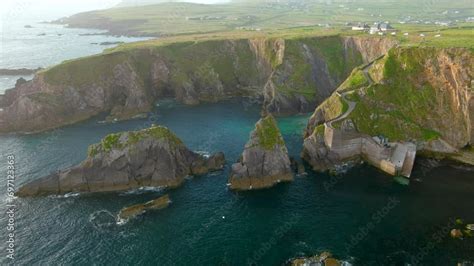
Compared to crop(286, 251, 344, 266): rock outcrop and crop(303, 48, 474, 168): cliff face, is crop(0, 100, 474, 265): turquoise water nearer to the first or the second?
crop(286, 251, 344, 266): rock outcrop

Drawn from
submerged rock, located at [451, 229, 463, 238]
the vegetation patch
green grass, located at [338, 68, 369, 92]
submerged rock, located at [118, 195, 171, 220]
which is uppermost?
green grass, located at [338, 68, 369, 92]

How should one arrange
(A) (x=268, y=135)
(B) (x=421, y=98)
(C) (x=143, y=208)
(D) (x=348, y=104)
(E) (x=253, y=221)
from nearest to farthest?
(E) (x=253, y=221) → (C) (x=143, y=208) → (A) (x=268, y=135) → (B) (x=421, y=98) → (D) (x=348, y=104)

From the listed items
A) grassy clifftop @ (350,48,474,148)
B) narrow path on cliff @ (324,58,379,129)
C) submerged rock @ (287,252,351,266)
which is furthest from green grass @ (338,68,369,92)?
submerged rock @ (287,252,351,266)

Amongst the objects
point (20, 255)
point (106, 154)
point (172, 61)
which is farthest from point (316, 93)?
point (20, 255)

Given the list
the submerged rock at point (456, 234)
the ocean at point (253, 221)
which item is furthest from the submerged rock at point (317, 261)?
the submerged rock at point (456, 234)

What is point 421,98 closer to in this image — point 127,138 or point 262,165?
point 262,165

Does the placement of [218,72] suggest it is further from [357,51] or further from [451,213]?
[451,213]

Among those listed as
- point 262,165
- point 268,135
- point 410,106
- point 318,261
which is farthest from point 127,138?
point 410,106
